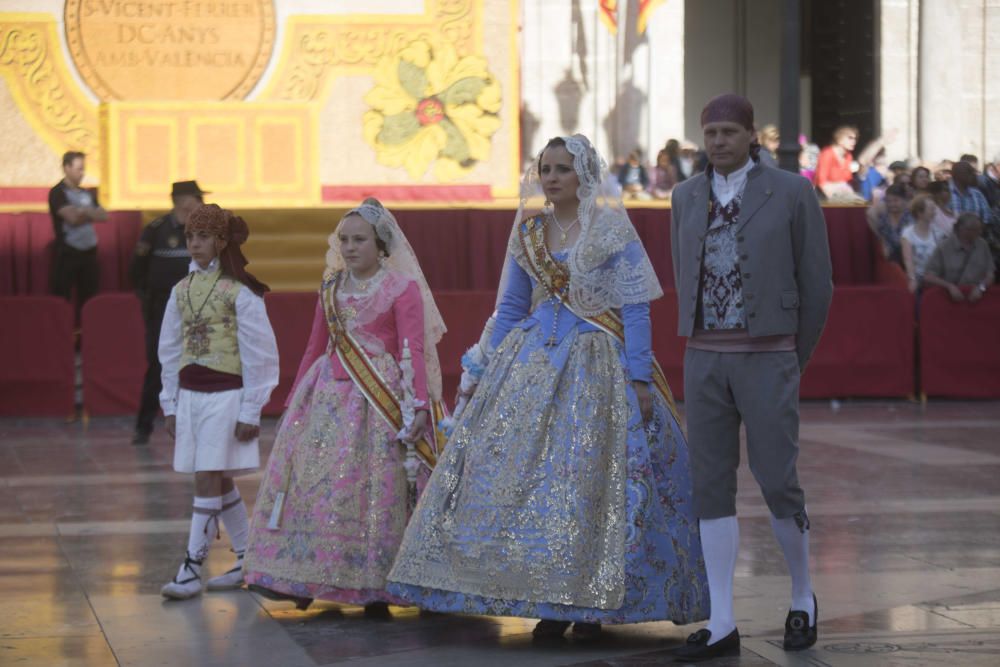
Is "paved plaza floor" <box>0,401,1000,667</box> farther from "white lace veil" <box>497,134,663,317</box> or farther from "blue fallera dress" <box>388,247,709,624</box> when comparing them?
"white lace veil" <box>497,134,663,317</box>

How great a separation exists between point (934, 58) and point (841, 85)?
3168 millimetres

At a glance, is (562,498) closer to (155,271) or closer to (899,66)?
(155,271)

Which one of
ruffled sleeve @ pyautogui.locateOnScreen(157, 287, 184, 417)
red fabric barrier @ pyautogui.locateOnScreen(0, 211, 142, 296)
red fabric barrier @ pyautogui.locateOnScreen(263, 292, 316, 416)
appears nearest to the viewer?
ruffled sleeve @ pyautogui.locateOnScreen(157, 287, 184, 417)

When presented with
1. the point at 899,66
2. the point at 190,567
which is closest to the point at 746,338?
the point at 190,567

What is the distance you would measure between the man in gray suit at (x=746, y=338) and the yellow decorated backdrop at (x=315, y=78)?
51.1 ft

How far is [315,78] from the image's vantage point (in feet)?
74.8

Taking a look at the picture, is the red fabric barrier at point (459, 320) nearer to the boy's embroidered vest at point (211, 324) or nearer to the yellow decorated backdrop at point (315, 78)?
the boy's embroidered vest at point (211, 324)

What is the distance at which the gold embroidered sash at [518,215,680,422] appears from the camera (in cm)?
595

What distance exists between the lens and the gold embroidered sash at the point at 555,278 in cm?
595

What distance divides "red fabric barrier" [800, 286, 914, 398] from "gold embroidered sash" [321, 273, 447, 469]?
8.04 metres

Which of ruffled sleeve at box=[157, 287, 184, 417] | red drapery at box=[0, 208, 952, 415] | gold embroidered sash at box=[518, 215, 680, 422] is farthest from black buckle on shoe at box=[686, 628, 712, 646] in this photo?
red drapery at box=[0, 208, 952, 415]

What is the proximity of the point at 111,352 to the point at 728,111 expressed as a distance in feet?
27.3

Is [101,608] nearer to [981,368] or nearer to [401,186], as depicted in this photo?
[981,368]

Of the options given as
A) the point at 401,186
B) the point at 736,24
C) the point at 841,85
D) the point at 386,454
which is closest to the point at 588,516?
the point at 386,454
